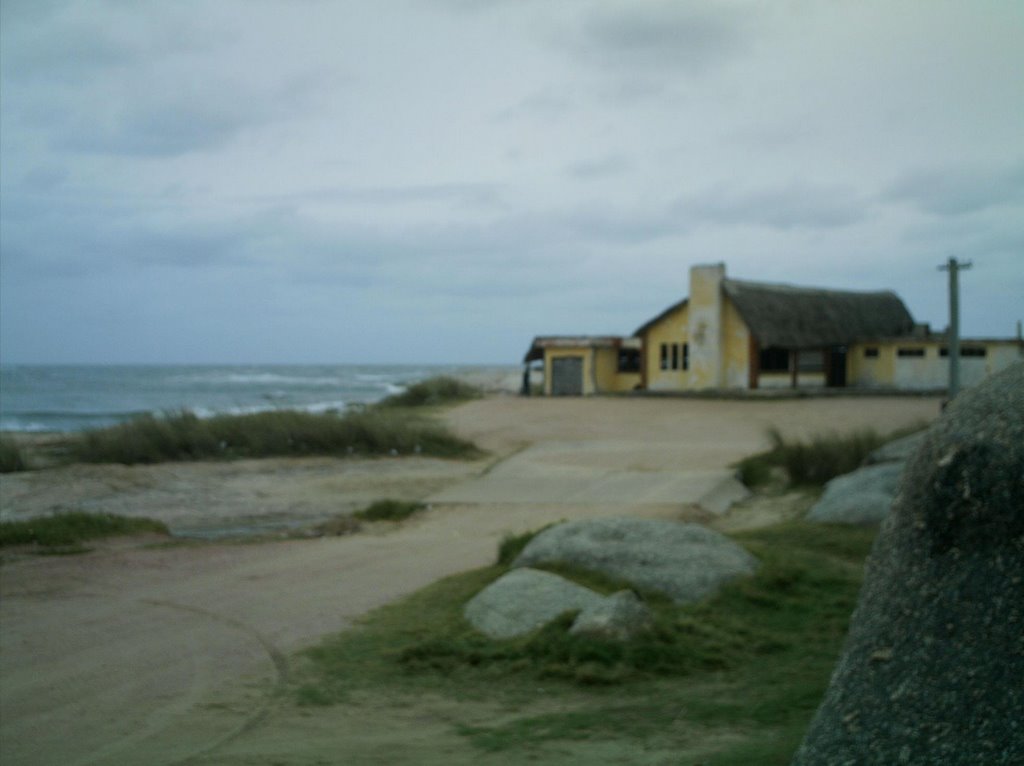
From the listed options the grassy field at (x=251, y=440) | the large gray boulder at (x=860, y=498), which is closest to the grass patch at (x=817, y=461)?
the large gray boulder at (x=860, y=498)

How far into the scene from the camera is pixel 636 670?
730cm

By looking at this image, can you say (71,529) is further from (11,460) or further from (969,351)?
(969,351)

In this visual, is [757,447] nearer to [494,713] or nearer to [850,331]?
[494,713]

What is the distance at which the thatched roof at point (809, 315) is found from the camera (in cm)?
4488

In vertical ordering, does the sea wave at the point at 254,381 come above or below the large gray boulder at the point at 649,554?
above

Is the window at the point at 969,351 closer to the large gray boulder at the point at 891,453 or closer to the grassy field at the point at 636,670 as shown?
the large gray boulder at the point at 891,453

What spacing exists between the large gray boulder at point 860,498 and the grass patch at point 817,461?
3095mm

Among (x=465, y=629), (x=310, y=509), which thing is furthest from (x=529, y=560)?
(x=310, y=509)

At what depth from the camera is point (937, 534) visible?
3.98 metres

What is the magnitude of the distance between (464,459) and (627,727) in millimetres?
19013

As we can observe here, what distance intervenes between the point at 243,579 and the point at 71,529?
3.24m

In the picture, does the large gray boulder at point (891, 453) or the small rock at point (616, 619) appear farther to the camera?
the large gray boulder at point (891, 453)

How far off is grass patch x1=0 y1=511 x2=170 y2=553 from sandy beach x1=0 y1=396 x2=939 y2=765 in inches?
16.8

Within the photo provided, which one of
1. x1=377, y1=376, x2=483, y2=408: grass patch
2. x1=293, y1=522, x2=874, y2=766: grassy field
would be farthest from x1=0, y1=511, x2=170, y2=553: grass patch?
x1=377, y1=376, x2=483, y2=408: grass patch
